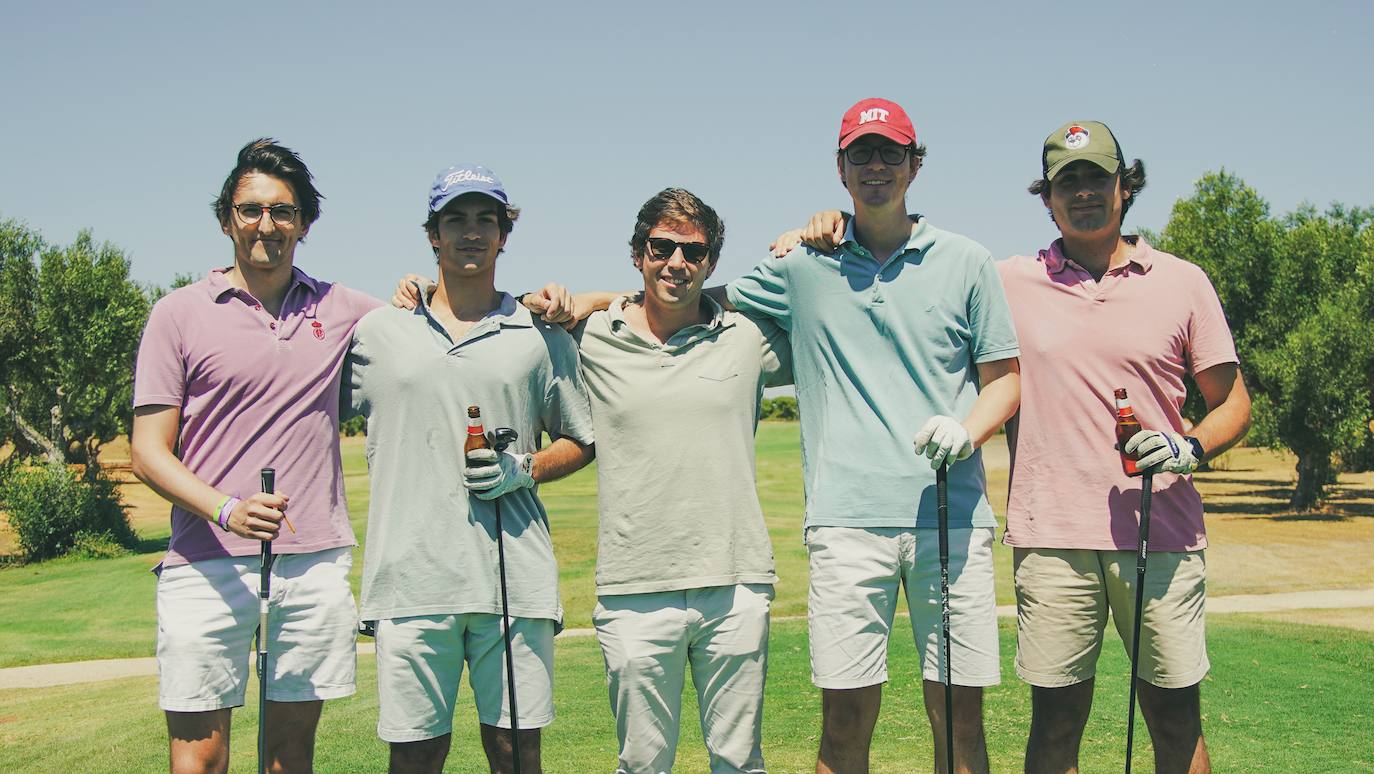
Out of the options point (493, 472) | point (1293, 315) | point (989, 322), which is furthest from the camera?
point (1293, 315)

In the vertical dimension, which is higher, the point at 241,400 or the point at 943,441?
the point at 241,400

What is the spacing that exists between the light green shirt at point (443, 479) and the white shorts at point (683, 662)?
12.8 inches

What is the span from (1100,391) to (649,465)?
1.87 metres

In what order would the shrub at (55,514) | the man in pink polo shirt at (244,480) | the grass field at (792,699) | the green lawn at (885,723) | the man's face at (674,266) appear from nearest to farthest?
1. the man in pink polo shirt at (244,480)
2. the man's face at (674,266)
3. the green lawn at (885,723)
4. the grass field at (792,699)
5. the shrub at (55,514)

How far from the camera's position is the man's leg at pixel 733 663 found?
431 cm

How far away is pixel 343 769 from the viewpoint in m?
6.86

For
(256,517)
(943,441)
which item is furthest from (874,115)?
(256,517)

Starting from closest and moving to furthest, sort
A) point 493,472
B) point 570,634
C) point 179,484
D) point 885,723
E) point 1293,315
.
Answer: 1. point 493,472
2. point 179,484
3. point 885,723
4. point 570,634
5. point 1293,315

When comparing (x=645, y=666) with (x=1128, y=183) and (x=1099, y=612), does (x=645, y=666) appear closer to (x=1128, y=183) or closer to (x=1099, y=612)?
(x=1099, y=612)

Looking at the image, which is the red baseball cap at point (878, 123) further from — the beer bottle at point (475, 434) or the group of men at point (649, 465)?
the beer bottle at point (475, 434)

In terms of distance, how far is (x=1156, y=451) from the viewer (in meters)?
4.37

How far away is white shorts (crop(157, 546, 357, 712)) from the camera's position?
4.26 m

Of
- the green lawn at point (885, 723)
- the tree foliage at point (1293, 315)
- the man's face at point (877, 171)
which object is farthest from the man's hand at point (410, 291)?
the tree foliage at point (1293, 315)

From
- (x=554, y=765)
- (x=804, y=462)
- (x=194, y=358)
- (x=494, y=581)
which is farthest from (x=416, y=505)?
(x=554, y=765)
